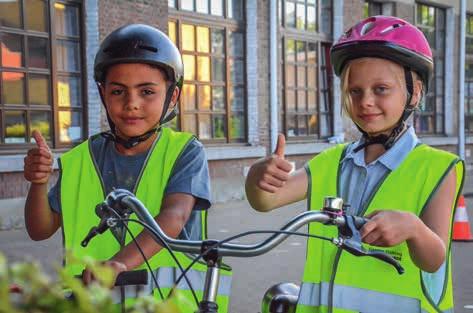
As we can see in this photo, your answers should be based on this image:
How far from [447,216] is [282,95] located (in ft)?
46.8

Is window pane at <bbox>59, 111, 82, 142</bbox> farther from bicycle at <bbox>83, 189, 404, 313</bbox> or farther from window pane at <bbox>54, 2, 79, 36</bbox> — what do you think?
bicycle at <bbox>83, 189, 404, 313</bbox>

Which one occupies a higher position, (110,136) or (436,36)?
(436,36)

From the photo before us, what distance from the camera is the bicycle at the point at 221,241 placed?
1575 mm

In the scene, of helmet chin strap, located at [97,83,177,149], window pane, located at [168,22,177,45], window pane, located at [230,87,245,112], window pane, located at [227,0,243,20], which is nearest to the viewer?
helmet chin strap, located at [97,83,177,149]

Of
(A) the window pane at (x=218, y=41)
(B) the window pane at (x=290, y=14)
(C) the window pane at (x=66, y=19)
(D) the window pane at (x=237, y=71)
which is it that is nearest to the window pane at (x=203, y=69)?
(A) the window pane at (x=218, y=41)

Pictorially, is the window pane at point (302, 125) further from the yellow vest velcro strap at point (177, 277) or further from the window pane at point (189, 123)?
the yellow vest velcro strap at point (177, 277)

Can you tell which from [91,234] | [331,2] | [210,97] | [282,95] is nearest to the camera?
[91,234]

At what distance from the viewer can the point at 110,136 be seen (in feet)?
9.04

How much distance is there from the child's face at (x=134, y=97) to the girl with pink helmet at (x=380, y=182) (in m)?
0.55

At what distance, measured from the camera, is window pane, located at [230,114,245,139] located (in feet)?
50.3

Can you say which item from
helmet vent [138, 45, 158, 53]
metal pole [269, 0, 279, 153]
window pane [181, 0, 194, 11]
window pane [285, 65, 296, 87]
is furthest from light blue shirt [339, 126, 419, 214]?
window pane [285, 65, 296, 87]

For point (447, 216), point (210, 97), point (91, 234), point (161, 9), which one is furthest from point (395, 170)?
point (210, 97)

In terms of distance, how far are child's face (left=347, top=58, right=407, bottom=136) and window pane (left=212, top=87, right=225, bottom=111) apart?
12.4 metres

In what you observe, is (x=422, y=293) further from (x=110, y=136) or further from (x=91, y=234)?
(x=110, y=136)
